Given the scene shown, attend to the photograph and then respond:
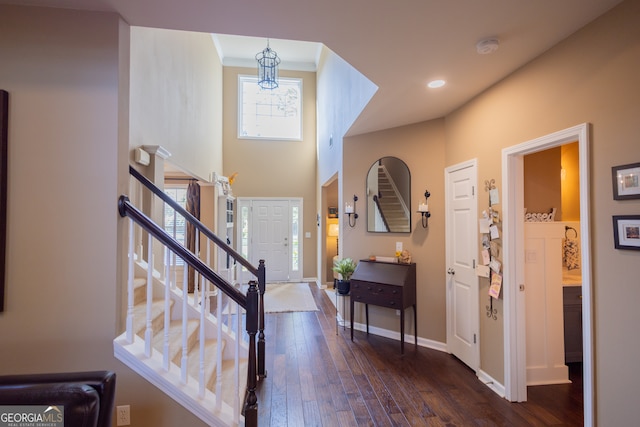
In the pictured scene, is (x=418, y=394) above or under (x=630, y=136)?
under

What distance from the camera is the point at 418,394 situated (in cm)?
240

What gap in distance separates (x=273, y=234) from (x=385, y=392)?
483 centimetres

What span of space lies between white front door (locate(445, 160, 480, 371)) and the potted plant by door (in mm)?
1160

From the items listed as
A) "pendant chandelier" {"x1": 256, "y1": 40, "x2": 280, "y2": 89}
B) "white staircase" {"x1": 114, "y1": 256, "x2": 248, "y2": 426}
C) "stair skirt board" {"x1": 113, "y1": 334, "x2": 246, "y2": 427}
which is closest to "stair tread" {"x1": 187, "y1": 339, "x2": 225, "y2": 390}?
"white staircase" {"x1": 114, "y1": 256, "x2": 248, "y2": 426}

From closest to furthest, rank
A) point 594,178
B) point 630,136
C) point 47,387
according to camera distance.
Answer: point 47,387 → point 630,136 → point 594,178

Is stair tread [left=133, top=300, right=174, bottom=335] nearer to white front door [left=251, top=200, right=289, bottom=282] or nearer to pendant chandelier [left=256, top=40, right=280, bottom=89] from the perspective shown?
white front door [left=251, top=200, right=289, bottom=282]

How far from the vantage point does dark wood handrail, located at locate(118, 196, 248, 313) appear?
5.22ft

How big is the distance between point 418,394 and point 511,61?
266 centimetres

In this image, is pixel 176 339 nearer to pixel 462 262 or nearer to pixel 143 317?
pixel 143 317

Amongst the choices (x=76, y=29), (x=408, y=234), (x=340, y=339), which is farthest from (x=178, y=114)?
(x=340, y=339)

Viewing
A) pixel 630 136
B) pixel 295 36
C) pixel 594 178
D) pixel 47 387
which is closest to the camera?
pixel 47 387

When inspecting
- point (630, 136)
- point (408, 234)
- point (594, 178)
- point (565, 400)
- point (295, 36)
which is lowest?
point (565, 400)

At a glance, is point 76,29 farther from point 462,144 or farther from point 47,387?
point 462,144

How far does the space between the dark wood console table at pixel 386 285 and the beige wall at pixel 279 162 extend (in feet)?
11.3
